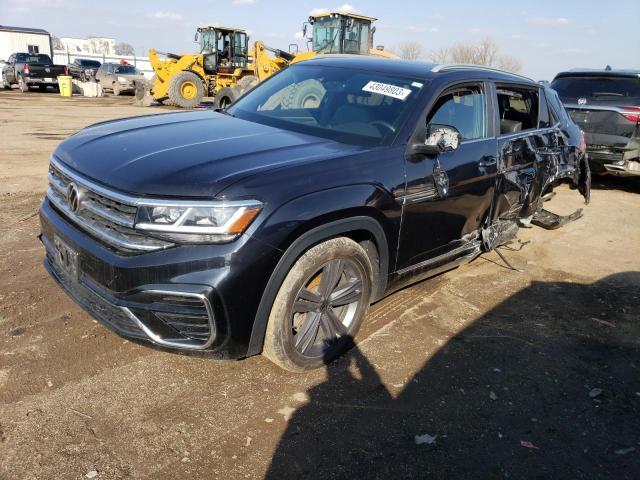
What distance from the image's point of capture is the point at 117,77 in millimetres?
28125

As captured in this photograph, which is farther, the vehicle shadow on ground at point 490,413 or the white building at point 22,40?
the white building at point 22,40

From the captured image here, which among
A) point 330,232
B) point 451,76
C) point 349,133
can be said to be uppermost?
point 451,76

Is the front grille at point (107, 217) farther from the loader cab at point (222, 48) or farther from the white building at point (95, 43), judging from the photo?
the white building at point (95, 43)

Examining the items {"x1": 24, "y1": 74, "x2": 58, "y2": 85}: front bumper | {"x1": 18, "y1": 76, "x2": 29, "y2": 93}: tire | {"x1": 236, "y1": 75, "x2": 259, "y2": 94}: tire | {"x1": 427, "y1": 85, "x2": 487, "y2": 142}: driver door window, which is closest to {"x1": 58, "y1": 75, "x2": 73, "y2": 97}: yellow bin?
{"x1": 24, "y1": 74, "x2": 58, "y2": 85}: front bumper

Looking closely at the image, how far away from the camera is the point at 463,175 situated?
3.76 m

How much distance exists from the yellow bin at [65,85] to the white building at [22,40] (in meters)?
10.7

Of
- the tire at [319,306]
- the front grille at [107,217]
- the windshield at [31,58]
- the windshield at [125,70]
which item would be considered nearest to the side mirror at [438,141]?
the tire at [319,306]

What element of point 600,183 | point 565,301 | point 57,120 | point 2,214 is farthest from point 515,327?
point 57,120

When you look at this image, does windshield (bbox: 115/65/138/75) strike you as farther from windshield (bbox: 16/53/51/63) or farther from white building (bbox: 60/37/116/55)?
white building (bbox: 60/37/116/55)

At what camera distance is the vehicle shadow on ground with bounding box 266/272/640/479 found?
8.26ft

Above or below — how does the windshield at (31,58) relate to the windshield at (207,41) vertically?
below

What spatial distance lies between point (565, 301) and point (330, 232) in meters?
2.74

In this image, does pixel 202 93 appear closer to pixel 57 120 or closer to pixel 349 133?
pixel 57 120

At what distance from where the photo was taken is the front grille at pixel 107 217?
8.34 feet
